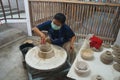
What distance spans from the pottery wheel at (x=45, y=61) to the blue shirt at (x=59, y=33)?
0.92 ft

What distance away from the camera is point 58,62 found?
5.72 feet

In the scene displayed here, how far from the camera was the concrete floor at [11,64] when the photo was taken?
2119 millimetres

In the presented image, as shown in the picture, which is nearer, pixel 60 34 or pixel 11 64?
pixel 60 34

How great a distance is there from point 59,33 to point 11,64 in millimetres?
1085

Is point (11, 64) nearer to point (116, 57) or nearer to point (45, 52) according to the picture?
point (45, 52)

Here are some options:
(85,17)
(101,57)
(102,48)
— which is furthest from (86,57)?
(85,17)

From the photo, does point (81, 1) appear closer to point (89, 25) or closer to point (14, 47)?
point (89, 25)

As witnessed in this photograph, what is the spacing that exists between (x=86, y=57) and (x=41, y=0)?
1806 mm

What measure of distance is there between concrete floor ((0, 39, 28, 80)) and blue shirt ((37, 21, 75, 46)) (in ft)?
2.55

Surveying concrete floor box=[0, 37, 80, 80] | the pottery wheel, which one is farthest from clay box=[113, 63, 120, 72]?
concrete floor box=[0, 37, 80, 80]

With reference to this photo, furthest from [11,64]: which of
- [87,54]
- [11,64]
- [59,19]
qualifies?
[87,54]

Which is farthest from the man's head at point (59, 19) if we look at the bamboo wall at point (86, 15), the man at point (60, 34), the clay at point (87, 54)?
the bamboo wall at point (86, 15)

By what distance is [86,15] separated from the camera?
9.17 feet

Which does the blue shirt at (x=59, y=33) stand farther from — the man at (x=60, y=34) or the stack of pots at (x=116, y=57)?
the stack of pots at (x=116, y=57)
